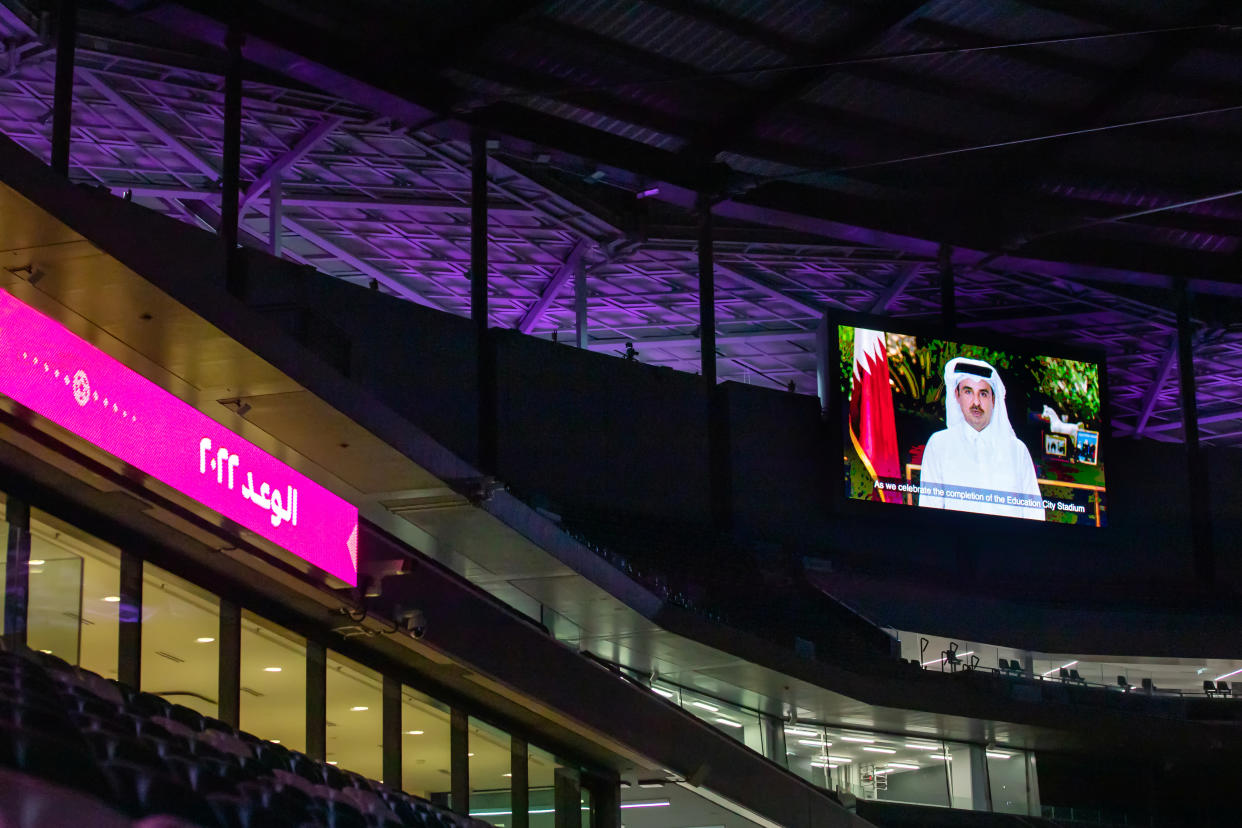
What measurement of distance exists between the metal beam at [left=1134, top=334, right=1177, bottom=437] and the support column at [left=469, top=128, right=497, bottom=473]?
53.5ft

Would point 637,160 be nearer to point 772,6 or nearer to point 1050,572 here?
point 772,6

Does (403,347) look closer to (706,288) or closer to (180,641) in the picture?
(706,288)

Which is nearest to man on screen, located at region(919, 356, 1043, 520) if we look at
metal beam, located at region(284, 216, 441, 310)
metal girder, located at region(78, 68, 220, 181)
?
metal beam, located at region(284, 216, 441, 310)

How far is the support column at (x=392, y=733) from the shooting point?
48.0 feet

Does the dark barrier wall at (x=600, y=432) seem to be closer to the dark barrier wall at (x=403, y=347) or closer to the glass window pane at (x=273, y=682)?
the dark barrier wall at (x=403, y=347)

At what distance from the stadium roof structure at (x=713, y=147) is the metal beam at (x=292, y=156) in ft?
0.21

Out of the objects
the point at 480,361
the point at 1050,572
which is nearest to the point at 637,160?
the point at 480,361

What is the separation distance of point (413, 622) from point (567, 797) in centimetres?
542

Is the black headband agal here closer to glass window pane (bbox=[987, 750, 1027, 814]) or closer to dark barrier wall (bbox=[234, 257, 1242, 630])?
dark barrier wall (bbox=[234, 257, 1242, 630])

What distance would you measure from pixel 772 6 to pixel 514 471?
8398 mm

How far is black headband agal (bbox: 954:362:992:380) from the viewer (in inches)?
1118

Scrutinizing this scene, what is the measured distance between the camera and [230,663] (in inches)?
478

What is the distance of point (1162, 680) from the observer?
3023cm

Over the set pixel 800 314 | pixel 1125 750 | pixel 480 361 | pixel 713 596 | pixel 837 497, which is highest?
pixel 800 314
